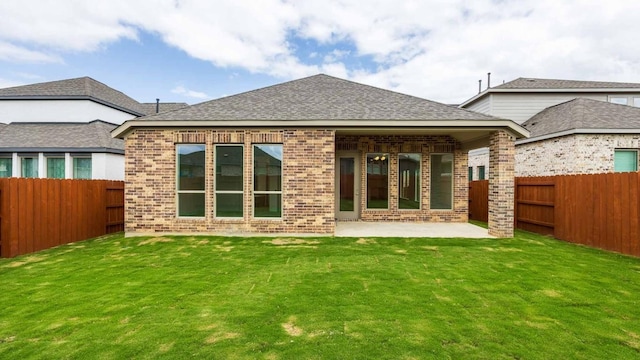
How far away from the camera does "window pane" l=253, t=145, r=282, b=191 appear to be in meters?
8.78

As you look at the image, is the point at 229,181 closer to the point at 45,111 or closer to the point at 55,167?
the point at 55,167

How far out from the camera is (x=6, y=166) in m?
14.5

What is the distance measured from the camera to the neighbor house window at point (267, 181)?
8.77 m

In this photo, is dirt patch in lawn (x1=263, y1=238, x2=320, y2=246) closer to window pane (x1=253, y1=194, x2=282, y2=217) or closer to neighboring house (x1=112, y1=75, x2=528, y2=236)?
neighboring house (x1=112, y1=75, x2=528, y2=236)

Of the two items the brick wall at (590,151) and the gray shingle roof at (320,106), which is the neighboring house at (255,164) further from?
the brick wall at (590,151)

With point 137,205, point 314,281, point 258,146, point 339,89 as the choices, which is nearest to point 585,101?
point 339,89

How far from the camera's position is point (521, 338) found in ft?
10.3

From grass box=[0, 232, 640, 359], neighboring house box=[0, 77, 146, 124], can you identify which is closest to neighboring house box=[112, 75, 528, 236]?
grass box=[0, 232, 640, 359]

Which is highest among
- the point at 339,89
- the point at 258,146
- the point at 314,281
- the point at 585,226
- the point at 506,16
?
the point at 506,16

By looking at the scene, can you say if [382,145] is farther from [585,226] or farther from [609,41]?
[609,41]

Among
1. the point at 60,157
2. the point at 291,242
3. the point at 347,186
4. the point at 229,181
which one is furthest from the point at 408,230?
the point at 60,157

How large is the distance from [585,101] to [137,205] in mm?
19034

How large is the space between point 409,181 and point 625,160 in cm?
861

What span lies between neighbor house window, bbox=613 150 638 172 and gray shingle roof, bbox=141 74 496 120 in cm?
738
